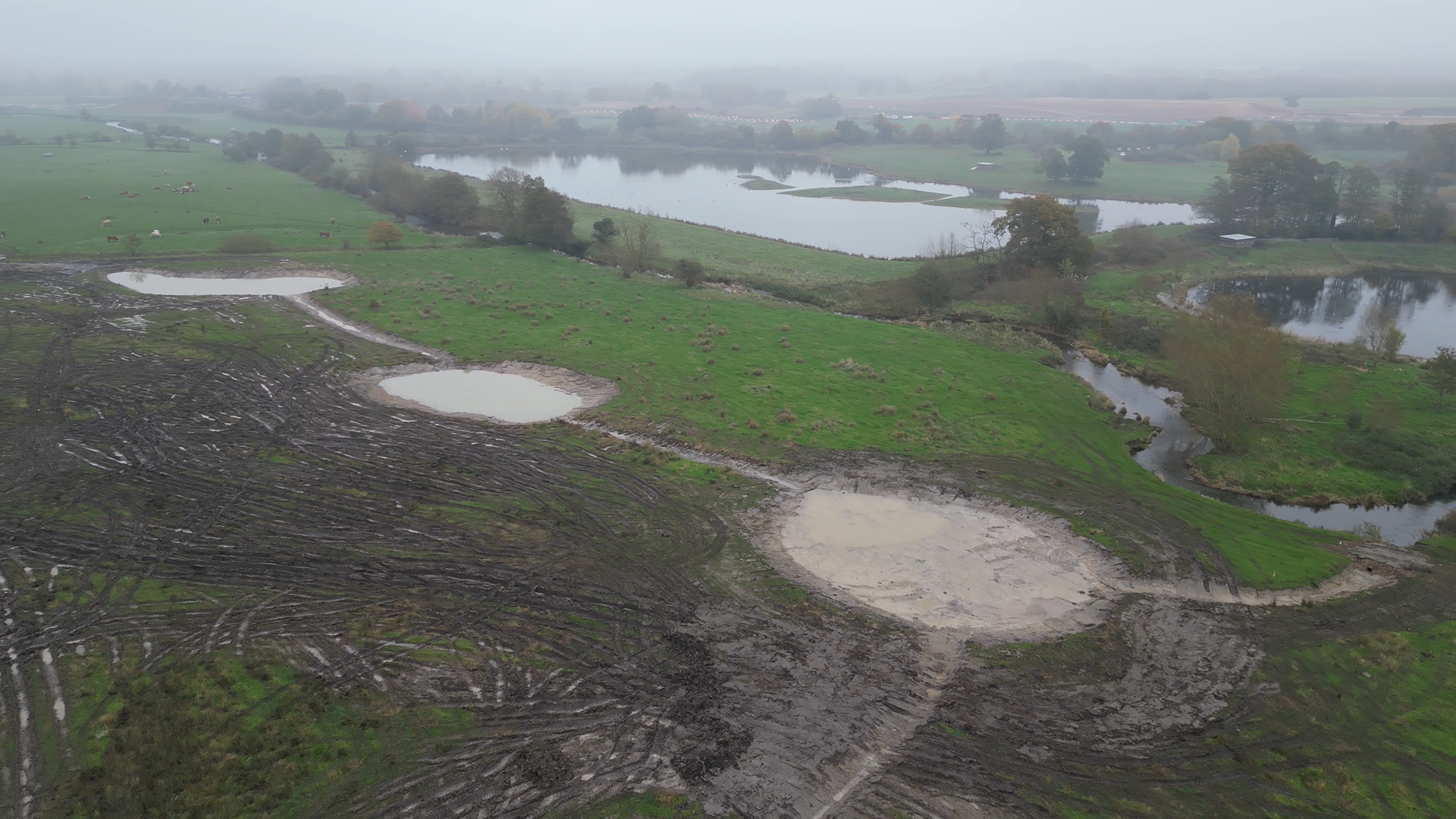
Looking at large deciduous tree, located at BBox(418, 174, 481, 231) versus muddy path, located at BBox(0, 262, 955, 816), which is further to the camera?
large deciduous tree, located at BBox(418, 174, 481, 231)

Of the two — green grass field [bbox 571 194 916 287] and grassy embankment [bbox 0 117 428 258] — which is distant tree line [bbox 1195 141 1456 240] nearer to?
green grass field [bbox 571 194 916 287]

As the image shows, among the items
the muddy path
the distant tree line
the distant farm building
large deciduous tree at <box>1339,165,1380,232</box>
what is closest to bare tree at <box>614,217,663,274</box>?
the muddy path

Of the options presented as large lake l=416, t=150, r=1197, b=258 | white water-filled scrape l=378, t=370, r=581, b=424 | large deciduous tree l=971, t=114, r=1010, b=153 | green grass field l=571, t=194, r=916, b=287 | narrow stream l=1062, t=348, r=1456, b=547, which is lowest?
narrow stream l=1062, t=348, r=1456, b=547

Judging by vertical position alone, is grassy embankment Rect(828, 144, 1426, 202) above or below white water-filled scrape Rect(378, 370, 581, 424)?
above

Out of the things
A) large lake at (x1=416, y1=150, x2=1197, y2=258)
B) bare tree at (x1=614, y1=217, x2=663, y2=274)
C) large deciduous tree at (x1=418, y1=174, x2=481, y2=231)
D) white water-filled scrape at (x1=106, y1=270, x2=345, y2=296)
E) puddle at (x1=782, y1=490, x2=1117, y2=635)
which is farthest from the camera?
large lake at (x1=416, y1=150, x2=1197, y2=258)

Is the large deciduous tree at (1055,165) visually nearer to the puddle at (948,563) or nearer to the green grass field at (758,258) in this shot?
the green grass field at (758,258)

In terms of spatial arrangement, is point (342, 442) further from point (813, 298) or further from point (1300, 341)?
point (1300, 341)

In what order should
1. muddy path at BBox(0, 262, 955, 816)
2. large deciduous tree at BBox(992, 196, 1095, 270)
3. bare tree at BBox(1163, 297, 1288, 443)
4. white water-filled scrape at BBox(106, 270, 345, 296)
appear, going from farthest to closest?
1. large deciduous tree at BBox(992, 196, 1095, 270)
2. white water-filled scrape at BBox(106, 270, 345, 296)
3. bare tree at BBox(1163, 297, 1288, 443)
4. muddy path at BBox(0, 262, 955, 816)
